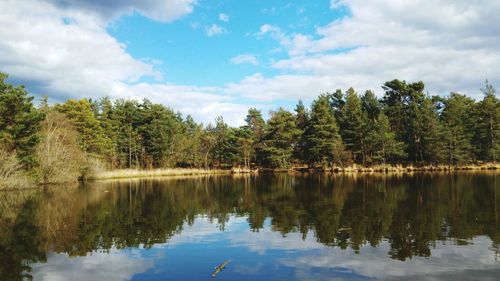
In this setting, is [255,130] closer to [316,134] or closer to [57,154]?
[316,134]

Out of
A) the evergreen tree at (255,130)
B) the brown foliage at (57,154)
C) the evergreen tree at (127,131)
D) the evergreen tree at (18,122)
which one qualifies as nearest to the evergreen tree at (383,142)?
the evergreen tree at (255,130)

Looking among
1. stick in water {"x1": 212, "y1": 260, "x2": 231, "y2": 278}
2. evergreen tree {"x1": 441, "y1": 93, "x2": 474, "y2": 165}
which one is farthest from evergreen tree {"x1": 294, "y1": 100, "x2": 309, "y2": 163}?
stick in water {"x1": 212, "y1": 260, "x2": 231, "y2": 278}

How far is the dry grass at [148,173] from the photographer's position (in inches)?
2197

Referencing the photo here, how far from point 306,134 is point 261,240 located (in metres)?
62.3

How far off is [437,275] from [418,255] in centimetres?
185

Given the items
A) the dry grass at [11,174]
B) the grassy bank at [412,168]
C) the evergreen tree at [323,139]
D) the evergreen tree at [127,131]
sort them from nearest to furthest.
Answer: the dry grass at [11,174]
the grassy bank at [412,168]
the evergreen tree at [323,139]
the evergreen tree at [127,131]

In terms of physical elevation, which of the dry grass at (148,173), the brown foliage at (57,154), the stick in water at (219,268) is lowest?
the stick in water at (219,268)

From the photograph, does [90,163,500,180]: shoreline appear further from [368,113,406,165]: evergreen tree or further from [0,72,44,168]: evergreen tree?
[0,72,44,168]: evergreen tree

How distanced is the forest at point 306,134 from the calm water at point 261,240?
31388mm

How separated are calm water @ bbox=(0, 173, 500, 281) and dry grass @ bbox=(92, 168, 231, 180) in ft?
102

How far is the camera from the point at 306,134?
76000 millimetres

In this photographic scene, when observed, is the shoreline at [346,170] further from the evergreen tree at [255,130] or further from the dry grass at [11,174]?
the dry grass at [11,174]

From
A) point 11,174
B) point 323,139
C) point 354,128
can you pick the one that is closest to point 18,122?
point 11,174

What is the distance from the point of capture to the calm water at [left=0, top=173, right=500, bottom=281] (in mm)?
10789
